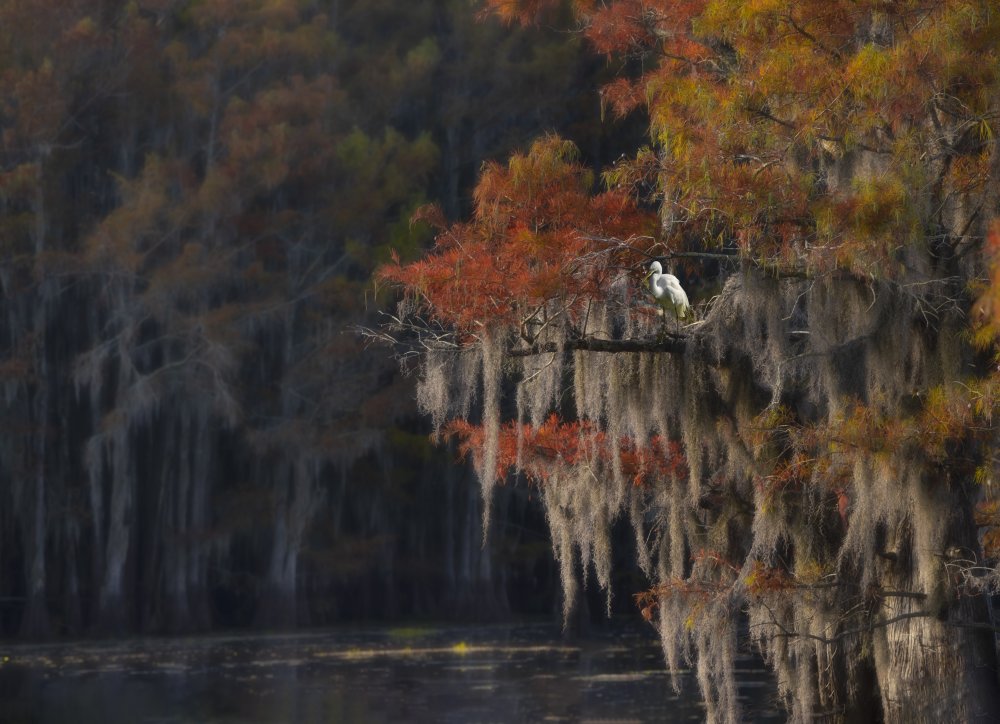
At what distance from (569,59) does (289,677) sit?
13713 mm

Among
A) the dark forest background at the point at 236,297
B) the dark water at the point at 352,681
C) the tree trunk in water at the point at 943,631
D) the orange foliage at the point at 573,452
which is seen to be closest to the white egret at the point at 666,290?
the orange foliage at the point at 573,452

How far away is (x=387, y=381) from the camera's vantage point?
29062mm

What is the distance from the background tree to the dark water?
4287mm

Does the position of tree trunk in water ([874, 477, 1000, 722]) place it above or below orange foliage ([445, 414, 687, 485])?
below

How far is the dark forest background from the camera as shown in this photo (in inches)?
1006

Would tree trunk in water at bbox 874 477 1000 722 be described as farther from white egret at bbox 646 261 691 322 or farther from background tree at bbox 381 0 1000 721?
white egret at bbox 646 261 691 322

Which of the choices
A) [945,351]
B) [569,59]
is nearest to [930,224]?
[945,351]

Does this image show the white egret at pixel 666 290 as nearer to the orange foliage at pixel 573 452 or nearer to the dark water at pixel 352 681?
the orange foliage at pixel 573 452

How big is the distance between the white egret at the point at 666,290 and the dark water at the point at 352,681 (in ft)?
17.2

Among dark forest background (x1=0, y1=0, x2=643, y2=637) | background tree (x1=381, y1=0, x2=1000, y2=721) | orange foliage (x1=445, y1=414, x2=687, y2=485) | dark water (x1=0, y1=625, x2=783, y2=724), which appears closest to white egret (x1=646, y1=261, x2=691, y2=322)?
background tree (x1=381, y1=0, x2=1000, y2=721)

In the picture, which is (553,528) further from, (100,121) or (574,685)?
(100,121)

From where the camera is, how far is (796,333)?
9.86 metres

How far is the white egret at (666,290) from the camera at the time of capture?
955 centimetres

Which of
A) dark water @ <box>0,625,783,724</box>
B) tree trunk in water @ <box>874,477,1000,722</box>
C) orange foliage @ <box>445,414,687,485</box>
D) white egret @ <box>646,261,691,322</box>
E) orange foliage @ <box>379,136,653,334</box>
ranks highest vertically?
orange foliage @ <box>379,136,653,334</box>
